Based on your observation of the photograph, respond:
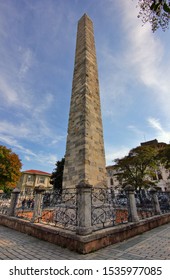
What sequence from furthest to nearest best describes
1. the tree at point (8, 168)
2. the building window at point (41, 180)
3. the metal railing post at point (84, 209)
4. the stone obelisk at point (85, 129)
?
1. the building window at point (41, 180)
2. the tree at point (8, 168)
3. the stone obelisk at point (85, 129)
4. the metal railing post at point (84, 209)

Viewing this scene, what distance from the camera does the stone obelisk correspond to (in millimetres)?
7582

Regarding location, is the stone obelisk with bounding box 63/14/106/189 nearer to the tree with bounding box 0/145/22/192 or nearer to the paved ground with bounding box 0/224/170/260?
the paved ground with bounding box 0/224/170/260

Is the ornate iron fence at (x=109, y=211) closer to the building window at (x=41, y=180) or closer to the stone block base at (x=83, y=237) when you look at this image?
the stone block base at (x=83, y=237)

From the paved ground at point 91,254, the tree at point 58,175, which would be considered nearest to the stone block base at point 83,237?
the paved ground at point 91,254

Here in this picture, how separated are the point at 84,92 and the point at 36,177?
36784mm

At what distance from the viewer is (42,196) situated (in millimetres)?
6633

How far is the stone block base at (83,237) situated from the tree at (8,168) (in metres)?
19.3

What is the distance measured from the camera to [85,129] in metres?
8.01

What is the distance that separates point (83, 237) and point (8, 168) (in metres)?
24.4

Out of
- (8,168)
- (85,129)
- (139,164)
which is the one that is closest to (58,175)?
(8,168)

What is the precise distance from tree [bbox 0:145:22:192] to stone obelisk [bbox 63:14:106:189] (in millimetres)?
19805

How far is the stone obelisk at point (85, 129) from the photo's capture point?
7582 mm

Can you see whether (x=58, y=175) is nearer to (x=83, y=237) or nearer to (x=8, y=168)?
→ (x=8, y=168)

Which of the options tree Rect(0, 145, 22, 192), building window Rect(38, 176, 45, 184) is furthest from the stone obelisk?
building window Rect(38, 176, 45, 184)
